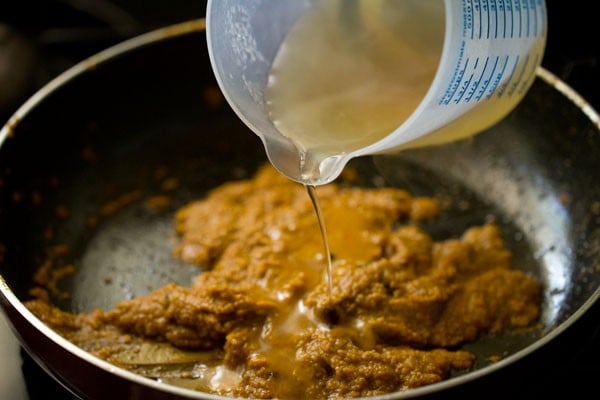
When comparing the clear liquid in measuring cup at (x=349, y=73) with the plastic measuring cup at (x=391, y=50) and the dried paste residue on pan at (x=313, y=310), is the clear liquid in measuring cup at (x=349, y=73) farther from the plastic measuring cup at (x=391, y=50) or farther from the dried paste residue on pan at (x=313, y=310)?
the dried paste residue on pan at (x=313, y=310)

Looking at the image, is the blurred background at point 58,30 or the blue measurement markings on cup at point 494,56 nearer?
the blue measurement markings on cup at point 494,56

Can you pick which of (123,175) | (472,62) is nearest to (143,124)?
(123,175)

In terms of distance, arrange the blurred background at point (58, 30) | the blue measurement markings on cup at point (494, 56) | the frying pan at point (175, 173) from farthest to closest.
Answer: the blurred background at point (58, 30) < the frying pan at point (175, 173) < the blue measurement markings on cup at point (494, 56)

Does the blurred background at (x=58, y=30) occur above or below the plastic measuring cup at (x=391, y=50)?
above

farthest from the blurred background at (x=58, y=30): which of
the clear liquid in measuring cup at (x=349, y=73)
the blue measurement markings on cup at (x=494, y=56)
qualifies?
the blue measurement markings on cup at (x=494, y=56)

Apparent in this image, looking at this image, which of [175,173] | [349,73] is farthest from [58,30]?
[349,73]

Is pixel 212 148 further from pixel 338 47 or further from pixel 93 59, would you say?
pixel 338 47
